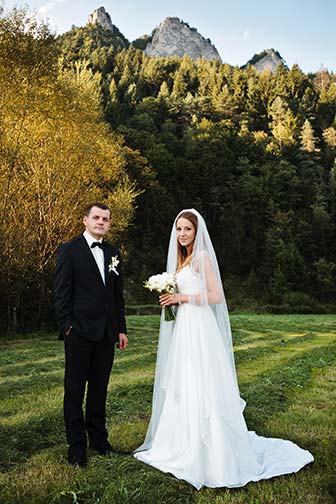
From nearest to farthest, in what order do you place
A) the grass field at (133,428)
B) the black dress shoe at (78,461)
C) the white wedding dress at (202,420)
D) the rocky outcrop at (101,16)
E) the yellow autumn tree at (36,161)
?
1. the grass field at (133,428)
2. the white wedding dress at (202,420)
3. the black dress shoe at (78,461)
4. the yellow autumn tree at (36,161)
5. the rocky outcrop at (101,16)

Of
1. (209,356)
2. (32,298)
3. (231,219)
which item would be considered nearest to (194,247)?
(209,356)

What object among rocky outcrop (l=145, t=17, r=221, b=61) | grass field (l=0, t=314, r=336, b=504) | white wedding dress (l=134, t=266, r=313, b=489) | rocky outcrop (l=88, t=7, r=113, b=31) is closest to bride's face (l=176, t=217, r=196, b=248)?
white wedding dress (l=134, t=266, r=313, b=489)

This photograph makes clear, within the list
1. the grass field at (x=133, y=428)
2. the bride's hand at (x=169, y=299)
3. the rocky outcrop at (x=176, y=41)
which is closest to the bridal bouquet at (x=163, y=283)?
the bride's hand at (x=169, y=299)

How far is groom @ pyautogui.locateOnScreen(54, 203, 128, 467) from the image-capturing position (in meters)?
3.99

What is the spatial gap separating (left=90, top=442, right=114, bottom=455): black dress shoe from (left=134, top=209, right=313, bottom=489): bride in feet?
0.86

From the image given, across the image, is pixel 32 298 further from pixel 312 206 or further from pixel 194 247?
pixel 312 206

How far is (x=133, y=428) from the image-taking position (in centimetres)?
514

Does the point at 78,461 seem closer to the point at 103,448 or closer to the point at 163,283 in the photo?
the point at 103,448

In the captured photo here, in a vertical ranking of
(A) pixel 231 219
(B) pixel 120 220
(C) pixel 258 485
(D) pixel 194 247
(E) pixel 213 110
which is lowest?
(C) pixel 258 485

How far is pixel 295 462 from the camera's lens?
3.98m

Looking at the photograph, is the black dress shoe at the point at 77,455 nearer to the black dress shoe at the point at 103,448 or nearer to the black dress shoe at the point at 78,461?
the black dress shoe at the point at 78,461

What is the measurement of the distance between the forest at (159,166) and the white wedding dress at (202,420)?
38.1 ft

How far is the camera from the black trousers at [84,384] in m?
4.01

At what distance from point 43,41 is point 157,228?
2956cm
